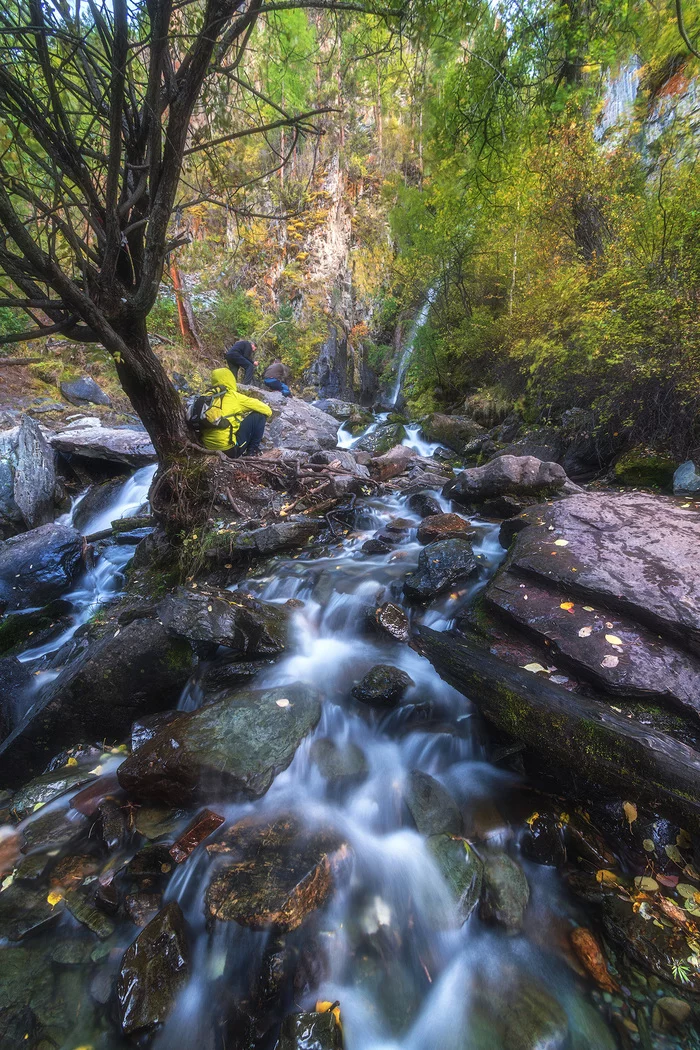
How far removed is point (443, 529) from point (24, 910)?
4.81 metres

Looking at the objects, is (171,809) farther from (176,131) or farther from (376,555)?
(176,131)

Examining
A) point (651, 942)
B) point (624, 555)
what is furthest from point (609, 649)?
point (651, 942)

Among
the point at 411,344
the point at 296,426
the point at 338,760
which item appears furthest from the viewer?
the point at 411,344

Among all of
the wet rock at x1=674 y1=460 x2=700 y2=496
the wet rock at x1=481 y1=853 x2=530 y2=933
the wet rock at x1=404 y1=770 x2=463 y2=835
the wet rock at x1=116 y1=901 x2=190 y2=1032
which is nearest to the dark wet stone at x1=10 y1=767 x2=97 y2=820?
the wet rock at x1=116 y1=901 x2=190 y2=1032

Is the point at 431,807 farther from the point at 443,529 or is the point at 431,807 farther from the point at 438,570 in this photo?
the point at 443,529

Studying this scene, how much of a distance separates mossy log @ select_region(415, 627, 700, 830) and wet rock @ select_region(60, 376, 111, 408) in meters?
11.1

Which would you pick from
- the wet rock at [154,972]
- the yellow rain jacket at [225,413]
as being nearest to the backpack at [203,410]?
the yellow rain jacket at [225,413]

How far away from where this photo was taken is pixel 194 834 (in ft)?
8.36

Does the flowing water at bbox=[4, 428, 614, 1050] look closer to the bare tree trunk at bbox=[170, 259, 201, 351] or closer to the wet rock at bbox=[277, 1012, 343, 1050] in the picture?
the wet rock at bbox=[277, 1012, 343, 1050]

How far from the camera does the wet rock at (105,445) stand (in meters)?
7.86

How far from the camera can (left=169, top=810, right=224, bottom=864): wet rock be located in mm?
2457

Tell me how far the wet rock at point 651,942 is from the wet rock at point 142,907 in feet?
7.63

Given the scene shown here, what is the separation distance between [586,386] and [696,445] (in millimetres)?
1856

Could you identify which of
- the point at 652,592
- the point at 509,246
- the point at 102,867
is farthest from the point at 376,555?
the point at 509,246
